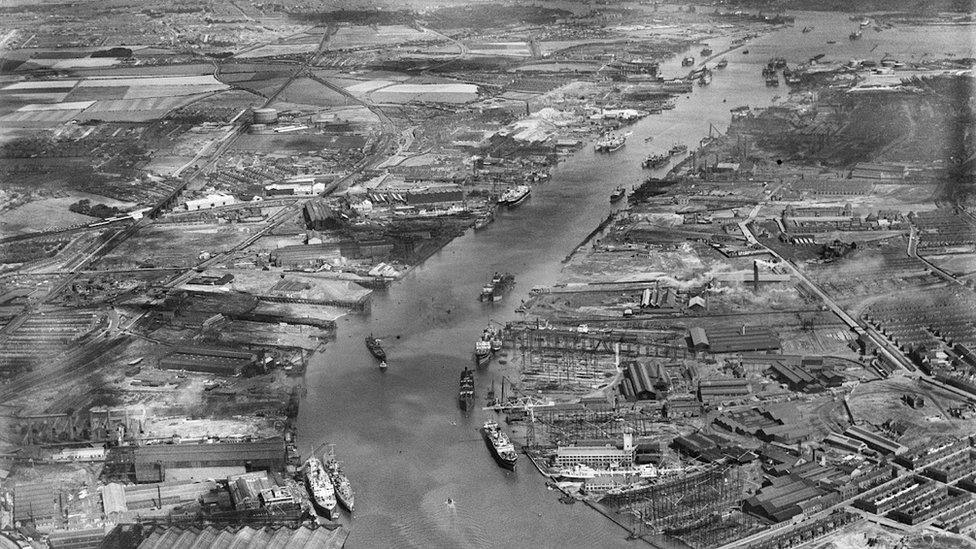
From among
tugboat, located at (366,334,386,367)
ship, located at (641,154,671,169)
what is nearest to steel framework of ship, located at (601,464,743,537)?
tugboat, located at (366,334,386,367)

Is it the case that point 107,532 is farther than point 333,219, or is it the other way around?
point 333,219

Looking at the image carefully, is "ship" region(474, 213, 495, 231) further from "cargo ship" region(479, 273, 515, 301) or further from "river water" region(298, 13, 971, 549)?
"cargo ship" region(479, 273, 515, 301)

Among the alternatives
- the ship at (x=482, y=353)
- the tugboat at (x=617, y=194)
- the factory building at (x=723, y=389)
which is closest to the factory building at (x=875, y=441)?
the factory building at (x=723, y=389)

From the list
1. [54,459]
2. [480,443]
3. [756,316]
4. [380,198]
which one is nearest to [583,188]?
[380,198]

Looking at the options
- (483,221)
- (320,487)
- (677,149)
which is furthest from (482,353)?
(677,149)

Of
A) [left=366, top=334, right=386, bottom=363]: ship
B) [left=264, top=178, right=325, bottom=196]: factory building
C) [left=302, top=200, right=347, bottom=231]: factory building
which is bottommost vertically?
[left=264, top=178, right=325, bottom=196]: factory building

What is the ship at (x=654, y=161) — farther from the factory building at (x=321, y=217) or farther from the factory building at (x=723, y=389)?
the factory building at (x=723, y=389)

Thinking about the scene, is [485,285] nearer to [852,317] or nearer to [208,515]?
[852,317]
